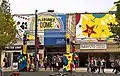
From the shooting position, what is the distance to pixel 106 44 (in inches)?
1914

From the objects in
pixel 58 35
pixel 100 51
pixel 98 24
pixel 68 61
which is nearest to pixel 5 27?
pixel 68 61

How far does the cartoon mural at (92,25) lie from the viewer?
49094 millimetres

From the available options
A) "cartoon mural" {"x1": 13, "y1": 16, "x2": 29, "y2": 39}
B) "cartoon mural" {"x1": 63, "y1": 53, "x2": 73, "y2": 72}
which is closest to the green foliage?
"cartoon mural" {"x1": 63, "y1": 53, "x2": 73, "y2": 72}

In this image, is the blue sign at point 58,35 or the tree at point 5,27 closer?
the tree at point 5,27

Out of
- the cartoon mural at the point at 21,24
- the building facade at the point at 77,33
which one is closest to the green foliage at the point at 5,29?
the building facade at the point at 77,33

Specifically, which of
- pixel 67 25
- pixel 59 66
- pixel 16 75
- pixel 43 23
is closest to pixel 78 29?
pixel 67 25

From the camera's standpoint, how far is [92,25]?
163 feet

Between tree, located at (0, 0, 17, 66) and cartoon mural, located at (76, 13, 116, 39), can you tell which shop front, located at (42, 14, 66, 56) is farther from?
tree, located at (0, 0, 17, 66)

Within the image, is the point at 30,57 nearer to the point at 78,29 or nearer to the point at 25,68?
the point at 25,68

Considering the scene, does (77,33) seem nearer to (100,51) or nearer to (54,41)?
(54,41)

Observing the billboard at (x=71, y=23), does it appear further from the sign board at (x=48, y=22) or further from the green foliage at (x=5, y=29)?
the green foliage at (x=5, y=29)

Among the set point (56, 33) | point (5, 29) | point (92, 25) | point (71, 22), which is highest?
point (71, 22)

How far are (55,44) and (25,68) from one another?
38.8 ft

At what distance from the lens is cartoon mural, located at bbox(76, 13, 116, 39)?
161 ft
